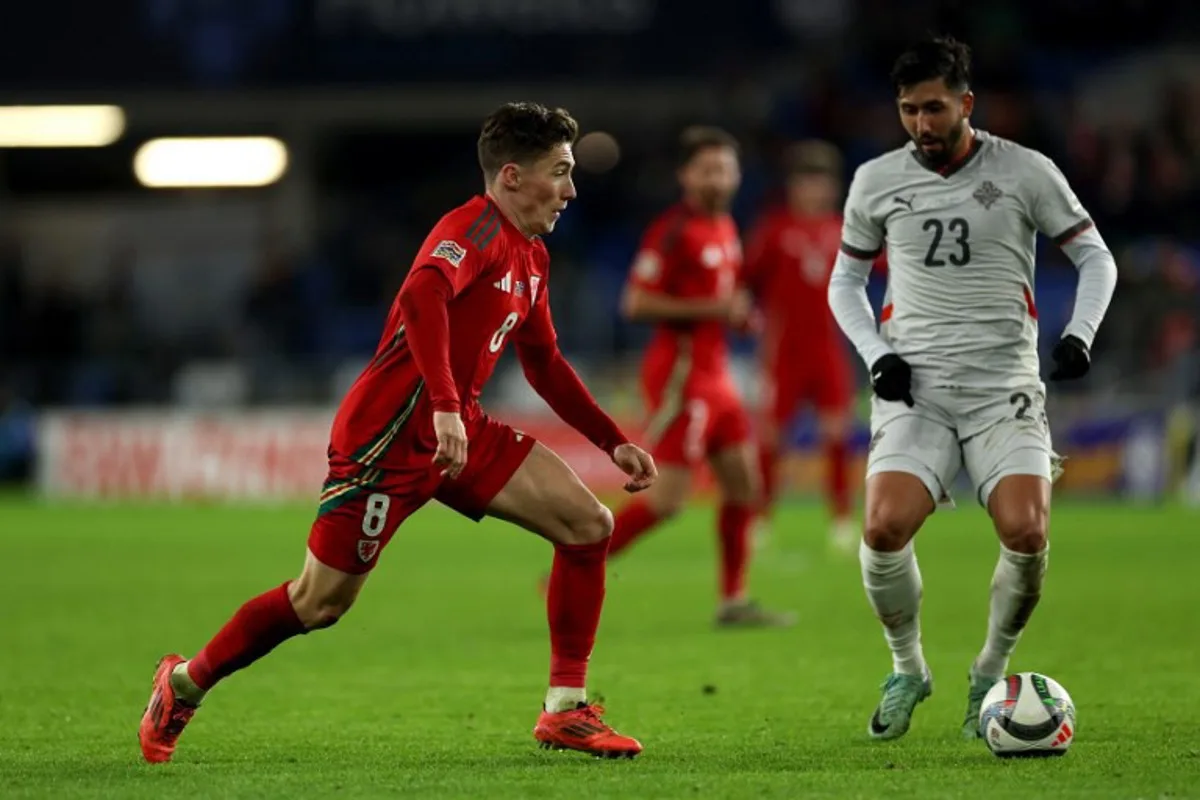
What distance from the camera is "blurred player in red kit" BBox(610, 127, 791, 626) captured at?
10.9 meters

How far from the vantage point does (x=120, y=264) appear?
28.9 m

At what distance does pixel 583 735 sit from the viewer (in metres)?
6.50

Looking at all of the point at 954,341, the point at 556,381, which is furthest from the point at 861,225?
the point at 556,381

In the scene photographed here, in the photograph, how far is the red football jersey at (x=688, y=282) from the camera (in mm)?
11039

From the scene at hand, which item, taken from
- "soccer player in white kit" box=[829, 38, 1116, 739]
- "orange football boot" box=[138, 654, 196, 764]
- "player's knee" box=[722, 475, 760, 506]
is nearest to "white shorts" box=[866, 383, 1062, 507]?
"soccer player in white kit" box=[829, 38, 1116, 739]

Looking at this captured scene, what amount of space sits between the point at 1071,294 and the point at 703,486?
14.2 feet

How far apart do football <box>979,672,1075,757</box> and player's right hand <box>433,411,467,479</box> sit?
1786 millimetres

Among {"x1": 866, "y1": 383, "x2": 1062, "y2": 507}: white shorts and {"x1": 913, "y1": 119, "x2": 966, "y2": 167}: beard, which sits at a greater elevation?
{"x1": 913, "y1": 119, "x2": 966, "y2": 167}: beard

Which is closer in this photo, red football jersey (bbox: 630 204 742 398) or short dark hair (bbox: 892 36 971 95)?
short dark hair (bbox: 892 36 971 95)

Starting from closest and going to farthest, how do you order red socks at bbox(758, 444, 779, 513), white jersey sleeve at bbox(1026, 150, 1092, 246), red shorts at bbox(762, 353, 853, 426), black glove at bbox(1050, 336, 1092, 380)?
Result: black glove at bbox(1050, 336, 1092, 380)
white jersey sleeve at bbox(1026, 150, 1092, 246)
red socks at bbox(758, 444, 779, 513)
red shorts at bbox(762, 353, 853, 426)

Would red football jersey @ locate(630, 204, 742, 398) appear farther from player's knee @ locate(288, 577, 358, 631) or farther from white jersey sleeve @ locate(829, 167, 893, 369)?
player's knee @ locate(288, 577, 358, 631)

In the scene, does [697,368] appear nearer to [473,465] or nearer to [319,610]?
[473,465]

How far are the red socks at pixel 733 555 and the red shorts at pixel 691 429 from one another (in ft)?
1.27

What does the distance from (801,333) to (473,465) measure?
349 inches
